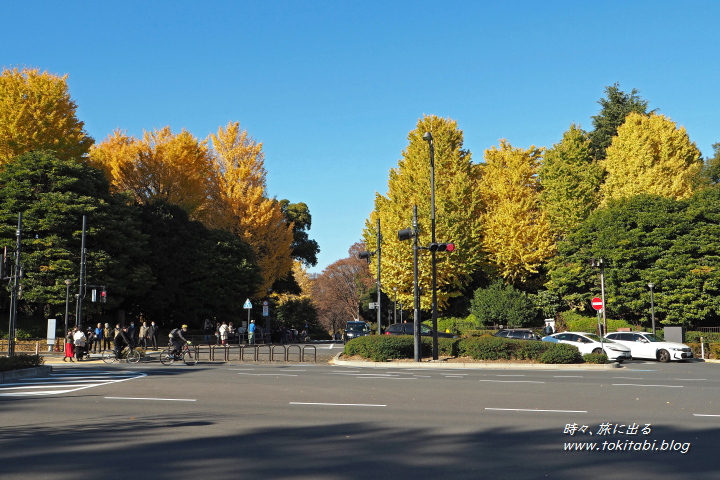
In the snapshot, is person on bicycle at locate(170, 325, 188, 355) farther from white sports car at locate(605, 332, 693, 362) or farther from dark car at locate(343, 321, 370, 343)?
white sports car at locate(605, 332, 693, 362)

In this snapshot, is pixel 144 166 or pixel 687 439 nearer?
pixel 687 439

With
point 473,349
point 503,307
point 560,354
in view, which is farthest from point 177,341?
point 503,307

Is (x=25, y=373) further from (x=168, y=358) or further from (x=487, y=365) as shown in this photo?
(x=487, y=365)

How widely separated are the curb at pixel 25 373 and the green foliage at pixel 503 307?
3375 centimetres

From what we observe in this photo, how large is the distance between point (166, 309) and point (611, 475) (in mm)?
46277

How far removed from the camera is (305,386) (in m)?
16.8

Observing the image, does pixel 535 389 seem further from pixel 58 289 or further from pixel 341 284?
pixel 341 284

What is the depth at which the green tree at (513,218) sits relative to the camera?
168 ft

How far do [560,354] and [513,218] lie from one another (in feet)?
89.2

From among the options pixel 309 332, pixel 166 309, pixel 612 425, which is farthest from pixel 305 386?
pixel 309 332

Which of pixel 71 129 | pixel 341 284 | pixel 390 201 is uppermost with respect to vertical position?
pixel 71 129

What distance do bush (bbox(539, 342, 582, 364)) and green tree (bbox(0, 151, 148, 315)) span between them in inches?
Answer: 1034

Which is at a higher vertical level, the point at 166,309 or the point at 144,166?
the point at 144,166

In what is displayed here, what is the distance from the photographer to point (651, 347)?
101 ft
